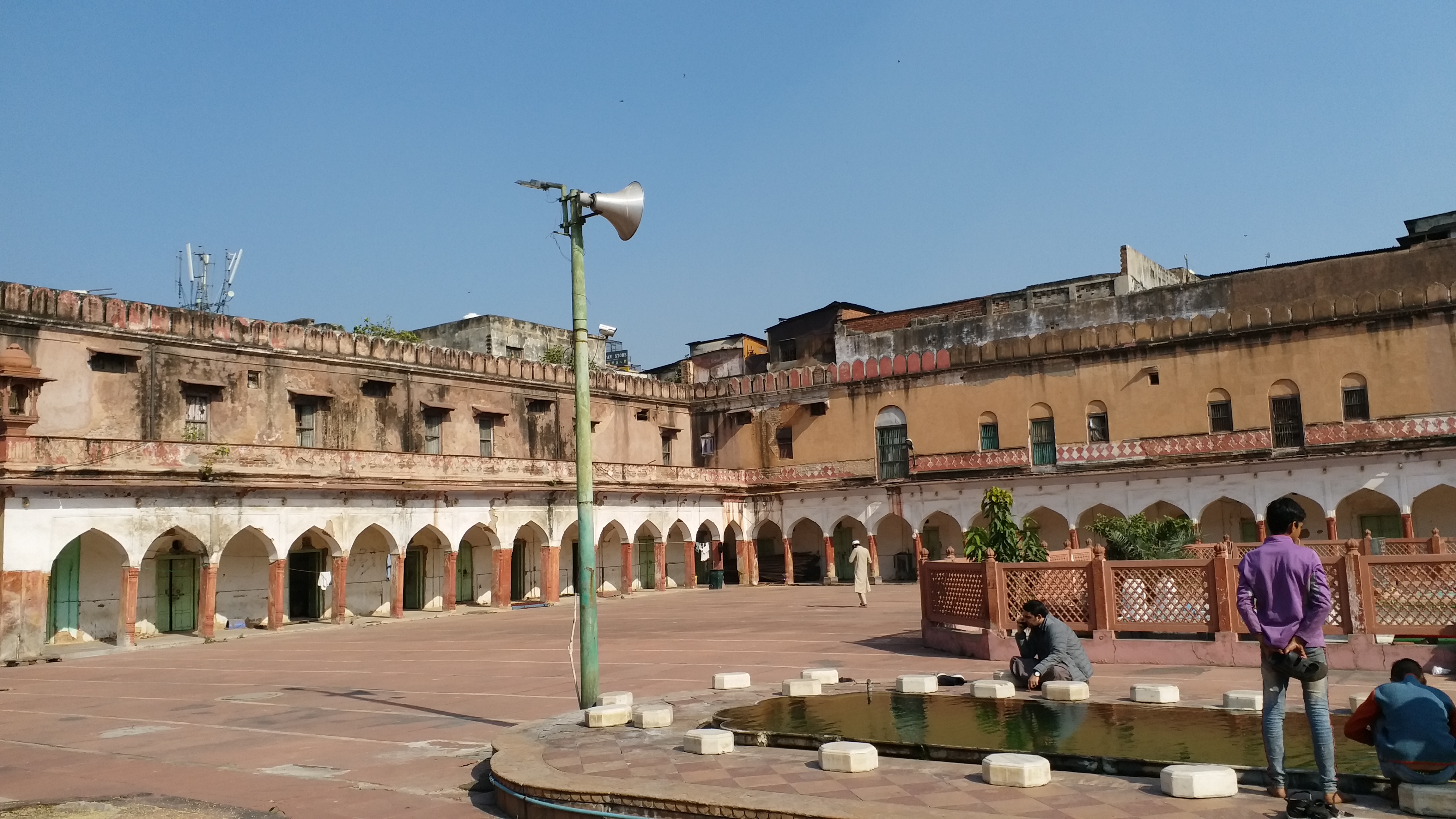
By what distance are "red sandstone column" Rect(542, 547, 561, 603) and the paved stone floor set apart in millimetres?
6749

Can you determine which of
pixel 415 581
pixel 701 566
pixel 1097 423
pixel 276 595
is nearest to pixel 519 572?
pixel 415 581

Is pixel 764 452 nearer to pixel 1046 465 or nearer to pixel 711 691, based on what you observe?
pixel 1046 465

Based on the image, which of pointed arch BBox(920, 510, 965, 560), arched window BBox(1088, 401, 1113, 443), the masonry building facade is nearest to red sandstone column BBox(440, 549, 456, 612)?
the masonry building facade

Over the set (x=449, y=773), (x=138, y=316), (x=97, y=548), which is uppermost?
(x=138, y=316)

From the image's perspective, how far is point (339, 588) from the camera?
75.9ft

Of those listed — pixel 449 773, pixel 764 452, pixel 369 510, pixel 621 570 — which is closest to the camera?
pixel 449 773

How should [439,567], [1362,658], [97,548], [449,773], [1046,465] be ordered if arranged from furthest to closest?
[1046,465]
[439,567]
[97,548]
[1362,658]
[449,773]

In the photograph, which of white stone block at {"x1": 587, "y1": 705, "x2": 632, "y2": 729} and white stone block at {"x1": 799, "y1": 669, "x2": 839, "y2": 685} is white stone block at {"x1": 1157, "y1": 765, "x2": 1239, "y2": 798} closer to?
white stone block at {"x1": 587, "y1": 705, "x2": 632, "y2": 729}

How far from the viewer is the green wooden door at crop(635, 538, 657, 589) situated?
33.4 metres

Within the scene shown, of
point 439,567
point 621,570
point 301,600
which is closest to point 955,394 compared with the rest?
point 621,570

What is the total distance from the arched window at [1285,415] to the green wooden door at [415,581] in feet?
69.5

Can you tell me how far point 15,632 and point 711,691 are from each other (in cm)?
1411

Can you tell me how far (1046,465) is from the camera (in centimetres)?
3011

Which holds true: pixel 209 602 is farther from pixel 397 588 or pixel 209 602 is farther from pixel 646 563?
pixel 646 563
